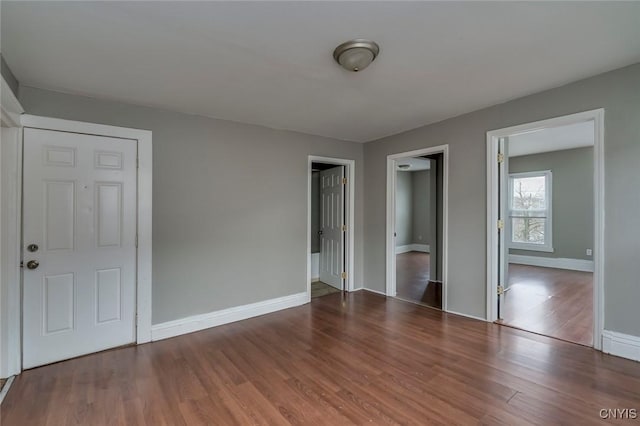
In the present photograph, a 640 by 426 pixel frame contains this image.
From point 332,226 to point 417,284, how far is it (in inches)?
74.2

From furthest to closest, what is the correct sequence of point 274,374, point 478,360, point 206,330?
point 206,330
point 478,360
point 274,374

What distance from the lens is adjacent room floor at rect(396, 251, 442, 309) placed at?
167 inches

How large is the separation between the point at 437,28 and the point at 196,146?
2.62 metres

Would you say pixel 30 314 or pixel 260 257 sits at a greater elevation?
pixel 260 257

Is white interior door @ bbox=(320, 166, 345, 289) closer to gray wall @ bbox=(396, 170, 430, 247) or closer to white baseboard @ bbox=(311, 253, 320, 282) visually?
white baseboard @ bbox=(311, 253, 320, 282)

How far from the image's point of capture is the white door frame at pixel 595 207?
2529mm

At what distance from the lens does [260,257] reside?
371cm

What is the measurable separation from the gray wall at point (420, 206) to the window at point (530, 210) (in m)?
2.39

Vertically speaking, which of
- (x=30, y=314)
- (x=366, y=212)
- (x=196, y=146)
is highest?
(x=196, y=146)

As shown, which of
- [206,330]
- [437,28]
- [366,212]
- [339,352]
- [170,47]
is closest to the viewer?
[437,28]

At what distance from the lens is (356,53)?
1.99 metres

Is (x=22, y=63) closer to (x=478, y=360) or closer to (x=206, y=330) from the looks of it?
(x=206, y=330)

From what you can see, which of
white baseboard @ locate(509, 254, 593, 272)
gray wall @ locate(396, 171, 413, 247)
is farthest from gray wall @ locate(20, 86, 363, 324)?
white baseboard @ locate(509, 254, 593, 272)

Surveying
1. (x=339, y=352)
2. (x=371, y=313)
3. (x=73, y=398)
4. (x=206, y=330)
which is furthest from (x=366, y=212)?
(x=73, y=398)
